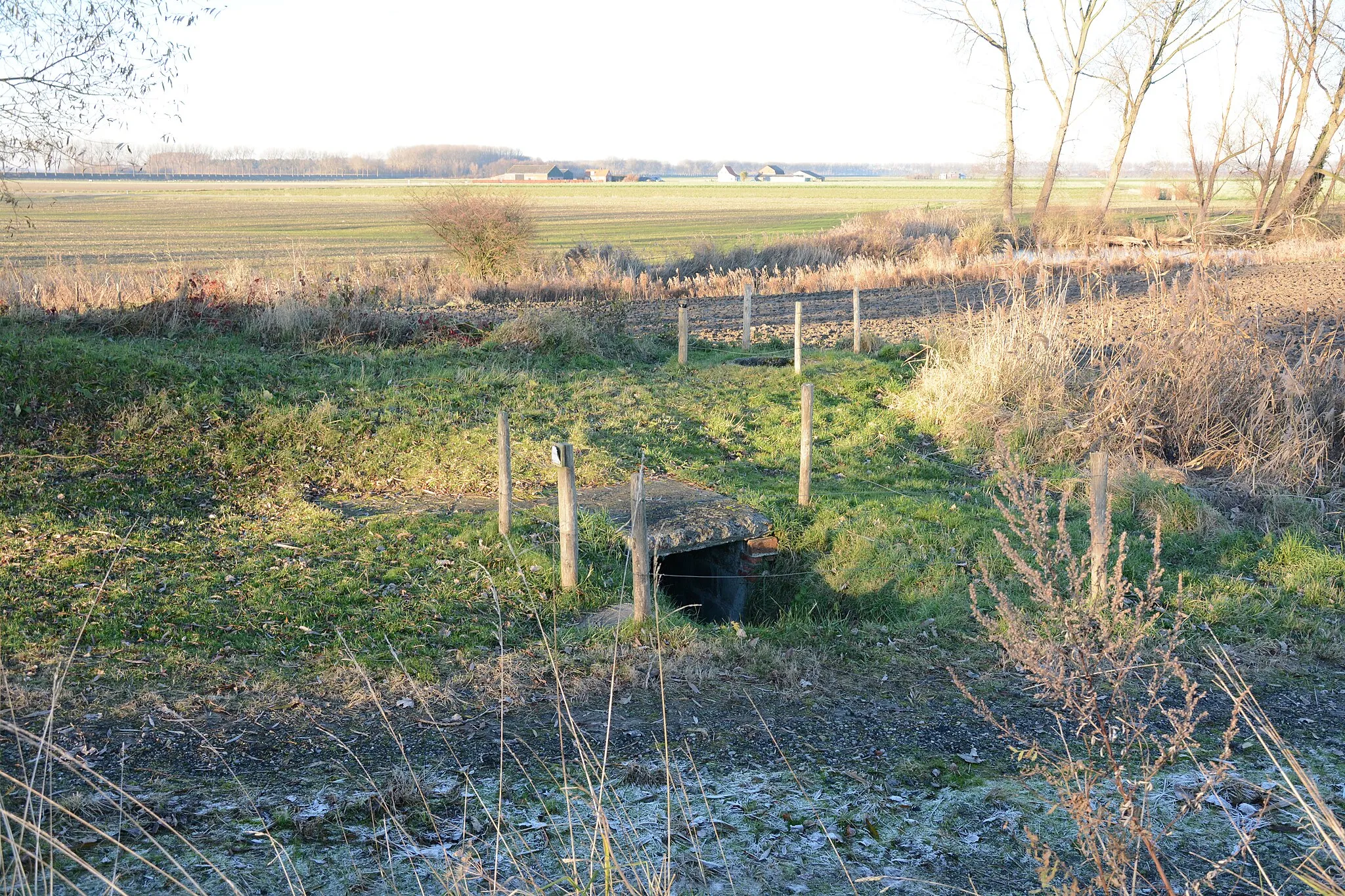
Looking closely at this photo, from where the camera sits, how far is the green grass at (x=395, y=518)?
6.87 m

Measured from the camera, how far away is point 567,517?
7.20m

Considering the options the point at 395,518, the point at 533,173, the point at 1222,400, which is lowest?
the point at 395,518

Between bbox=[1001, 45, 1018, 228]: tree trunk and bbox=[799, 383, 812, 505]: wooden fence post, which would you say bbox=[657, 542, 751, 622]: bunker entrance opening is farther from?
bbox=[1001, 45, 1018, 228]: tree trunk

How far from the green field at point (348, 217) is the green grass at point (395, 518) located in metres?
2.99

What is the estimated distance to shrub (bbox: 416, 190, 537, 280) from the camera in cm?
2409

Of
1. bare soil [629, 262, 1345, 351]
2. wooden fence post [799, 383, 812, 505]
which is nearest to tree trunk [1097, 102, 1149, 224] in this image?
bare soil [629, 262, 1345, 351]

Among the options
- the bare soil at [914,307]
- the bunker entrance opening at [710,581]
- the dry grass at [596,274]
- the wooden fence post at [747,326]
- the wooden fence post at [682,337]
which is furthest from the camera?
the bare soil at [914,307]

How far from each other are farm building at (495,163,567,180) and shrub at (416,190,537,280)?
122964 mm

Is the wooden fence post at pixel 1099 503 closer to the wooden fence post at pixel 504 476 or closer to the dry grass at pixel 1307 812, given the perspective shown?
the dry grass at pixel 1307 812

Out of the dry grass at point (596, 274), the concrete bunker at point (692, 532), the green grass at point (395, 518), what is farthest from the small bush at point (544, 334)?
the concrete bunker at point (692, 532)

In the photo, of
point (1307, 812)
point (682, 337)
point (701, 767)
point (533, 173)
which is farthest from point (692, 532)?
point (533, 173)

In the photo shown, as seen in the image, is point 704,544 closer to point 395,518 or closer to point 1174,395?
point 395,518

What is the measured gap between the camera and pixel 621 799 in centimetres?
481

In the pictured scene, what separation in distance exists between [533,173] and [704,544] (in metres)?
166
